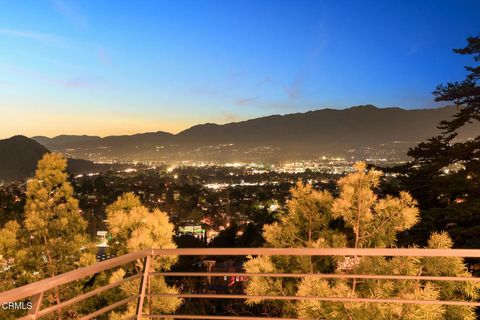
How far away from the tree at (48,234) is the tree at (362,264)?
7096mm

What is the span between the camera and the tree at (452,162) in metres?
10.2

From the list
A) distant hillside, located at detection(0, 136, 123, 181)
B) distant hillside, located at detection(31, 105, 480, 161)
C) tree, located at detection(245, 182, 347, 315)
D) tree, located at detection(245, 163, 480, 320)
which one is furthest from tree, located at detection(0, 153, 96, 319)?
distant hillside, located at detection(31, 105, 480, 161)

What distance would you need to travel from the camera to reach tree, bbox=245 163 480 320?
2.86m

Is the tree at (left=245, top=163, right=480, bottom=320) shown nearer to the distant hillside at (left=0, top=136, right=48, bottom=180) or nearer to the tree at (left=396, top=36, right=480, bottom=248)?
the tree at (left=396, top=36, right=480, bottom=248)

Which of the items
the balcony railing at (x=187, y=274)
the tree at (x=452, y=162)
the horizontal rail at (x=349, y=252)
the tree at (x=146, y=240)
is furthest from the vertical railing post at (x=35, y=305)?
the tree at (x=452, y=162)

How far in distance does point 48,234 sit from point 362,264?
30.2 feet

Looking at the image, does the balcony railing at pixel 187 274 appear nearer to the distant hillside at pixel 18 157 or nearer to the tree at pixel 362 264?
the tree at pixel 362 264

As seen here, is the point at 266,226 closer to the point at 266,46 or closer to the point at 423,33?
the point at 423,33

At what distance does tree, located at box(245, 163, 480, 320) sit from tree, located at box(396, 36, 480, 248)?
21.2 feet

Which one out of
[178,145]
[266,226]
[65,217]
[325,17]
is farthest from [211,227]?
[178,145]

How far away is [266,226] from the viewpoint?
4.72 m

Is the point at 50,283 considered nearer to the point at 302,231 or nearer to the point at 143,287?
the point at 143,287

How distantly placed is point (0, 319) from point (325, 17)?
28.3 metres

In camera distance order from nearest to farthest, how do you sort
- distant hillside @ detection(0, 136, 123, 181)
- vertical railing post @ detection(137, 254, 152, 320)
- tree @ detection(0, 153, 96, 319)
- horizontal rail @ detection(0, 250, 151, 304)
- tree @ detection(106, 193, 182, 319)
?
1. horizontal rail @ detection(0, 250, 151, 304)
2. vertical railing post @ detection(137, 254, 152, 320)
3. tree @ detection(106, 193, 182, 319)
4. tree @ detection(0, 153, 96, 319)
5. distant hillside @ detection(0, 136, 123, 181)
